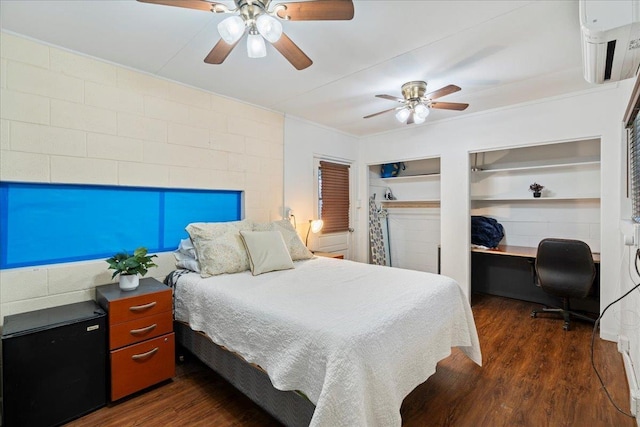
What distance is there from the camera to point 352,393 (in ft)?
4.17

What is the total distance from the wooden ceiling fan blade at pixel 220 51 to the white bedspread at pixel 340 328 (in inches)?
61.0

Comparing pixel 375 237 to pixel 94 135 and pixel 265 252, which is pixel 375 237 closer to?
pixel 265 252

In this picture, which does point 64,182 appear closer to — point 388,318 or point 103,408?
point 103,408

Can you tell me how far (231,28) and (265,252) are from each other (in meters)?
1.71

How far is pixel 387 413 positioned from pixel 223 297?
1208mm

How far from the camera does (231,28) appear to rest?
1.56 m

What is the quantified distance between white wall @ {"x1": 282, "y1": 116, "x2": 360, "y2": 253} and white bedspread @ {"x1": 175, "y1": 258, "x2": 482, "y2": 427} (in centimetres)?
150

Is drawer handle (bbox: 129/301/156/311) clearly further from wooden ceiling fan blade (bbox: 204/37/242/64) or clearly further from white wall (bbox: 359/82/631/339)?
white wall (bbox: 359/82/631/339)

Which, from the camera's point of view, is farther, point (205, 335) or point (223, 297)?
point (205, 335)

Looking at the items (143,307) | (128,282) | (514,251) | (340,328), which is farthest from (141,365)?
(514,251)

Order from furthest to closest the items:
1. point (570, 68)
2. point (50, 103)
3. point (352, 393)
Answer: point (570, 68)
point (50, 103)
point (352, 393)

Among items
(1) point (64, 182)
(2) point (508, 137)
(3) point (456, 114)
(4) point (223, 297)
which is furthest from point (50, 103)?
(2) point (508, 137)

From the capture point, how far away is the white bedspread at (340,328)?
1325mm

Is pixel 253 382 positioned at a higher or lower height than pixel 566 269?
lower
